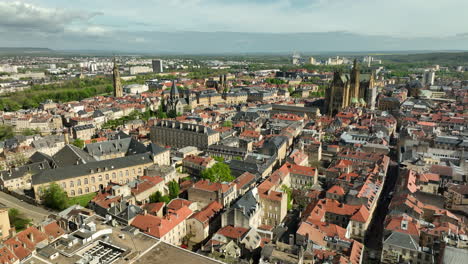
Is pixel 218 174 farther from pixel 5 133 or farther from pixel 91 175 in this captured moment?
pixel 5 133

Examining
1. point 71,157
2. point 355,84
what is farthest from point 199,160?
point 355,84

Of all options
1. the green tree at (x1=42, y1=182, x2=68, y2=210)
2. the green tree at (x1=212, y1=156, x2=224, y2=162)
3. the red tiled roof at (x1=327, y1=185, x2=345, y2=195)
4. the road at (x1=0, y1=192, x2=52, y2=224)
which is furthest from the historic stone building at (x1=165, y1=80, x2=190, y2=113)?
the red tiled roof at (x1=327, y1=185, x2=345, y2=195)

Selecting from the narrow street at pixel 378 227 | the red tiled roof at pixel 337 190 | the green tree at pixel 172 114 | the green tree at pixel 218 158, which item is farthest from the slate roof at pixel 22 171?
the narrow street at pixel 378 227

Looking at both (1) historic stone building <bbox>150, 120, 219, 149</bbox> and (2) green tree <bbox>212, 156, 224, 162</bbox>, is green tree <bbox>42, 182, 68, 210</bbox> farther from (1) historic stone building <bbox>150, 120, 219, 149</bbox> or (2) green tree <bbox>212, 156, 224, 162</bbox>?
(1) historic stone building <bbox>150, 120, 219, 149</bbox>

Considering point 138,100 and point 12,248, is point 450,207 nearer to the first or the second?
point 12,248

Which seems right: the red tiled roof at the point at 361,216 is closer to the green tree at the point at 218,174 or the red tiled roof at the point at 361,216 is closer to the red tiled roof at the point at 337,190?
the red tiled roof at the point at 337,190

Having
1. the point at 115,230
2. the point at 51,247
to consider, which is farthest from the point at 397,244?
the point at 51,247
